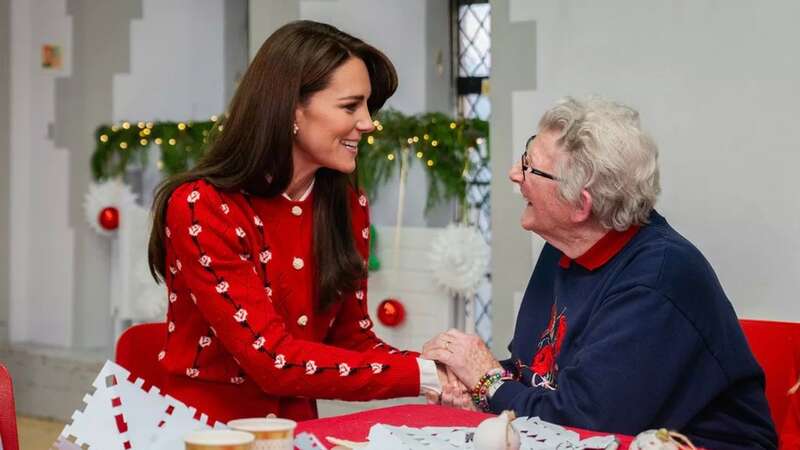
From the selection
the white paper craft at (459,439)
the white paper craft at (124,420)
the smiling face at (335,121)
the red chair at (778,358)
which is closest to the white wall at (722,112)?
the red chair at (778,358)

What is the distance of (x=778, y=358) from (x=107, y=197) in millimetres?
3725

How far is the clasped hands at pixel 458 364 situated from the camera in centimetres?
253

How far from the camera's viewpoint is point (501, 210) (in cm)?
371

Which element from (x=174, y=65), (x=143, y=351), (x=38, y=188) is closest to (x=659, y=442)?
(x=143, y=351)

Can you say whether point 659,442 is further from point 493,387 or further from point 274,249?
point 274,249

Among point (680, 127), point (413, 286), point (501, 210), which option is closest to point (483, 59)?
point (413, 286)

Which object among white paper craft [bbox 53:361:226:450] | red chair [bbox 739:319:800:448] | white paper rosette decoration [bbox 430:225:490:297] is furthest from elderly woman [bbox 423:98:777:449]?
white paper rosette decoration [bbox 430:225:490:297]

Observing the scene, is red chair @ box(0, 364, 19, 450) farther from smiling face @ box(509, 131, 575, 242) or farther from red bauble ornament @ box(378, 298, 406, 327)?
red bauble ornament @ box(378, 298, 406, 327)

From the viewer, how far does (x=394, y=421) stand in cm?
→ 210

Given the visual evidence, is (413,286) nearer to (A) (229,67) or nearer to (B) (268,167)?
(A) (229,67)

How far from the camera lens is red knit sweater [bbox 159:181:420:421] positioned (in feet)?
7.82

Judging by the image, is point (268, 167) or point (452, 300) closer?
point (268, 167)

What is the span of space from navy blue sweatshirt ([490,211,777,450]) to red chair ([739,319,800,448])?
12.7 inches

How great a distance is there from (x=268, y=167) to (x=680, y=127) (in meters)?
1.32
